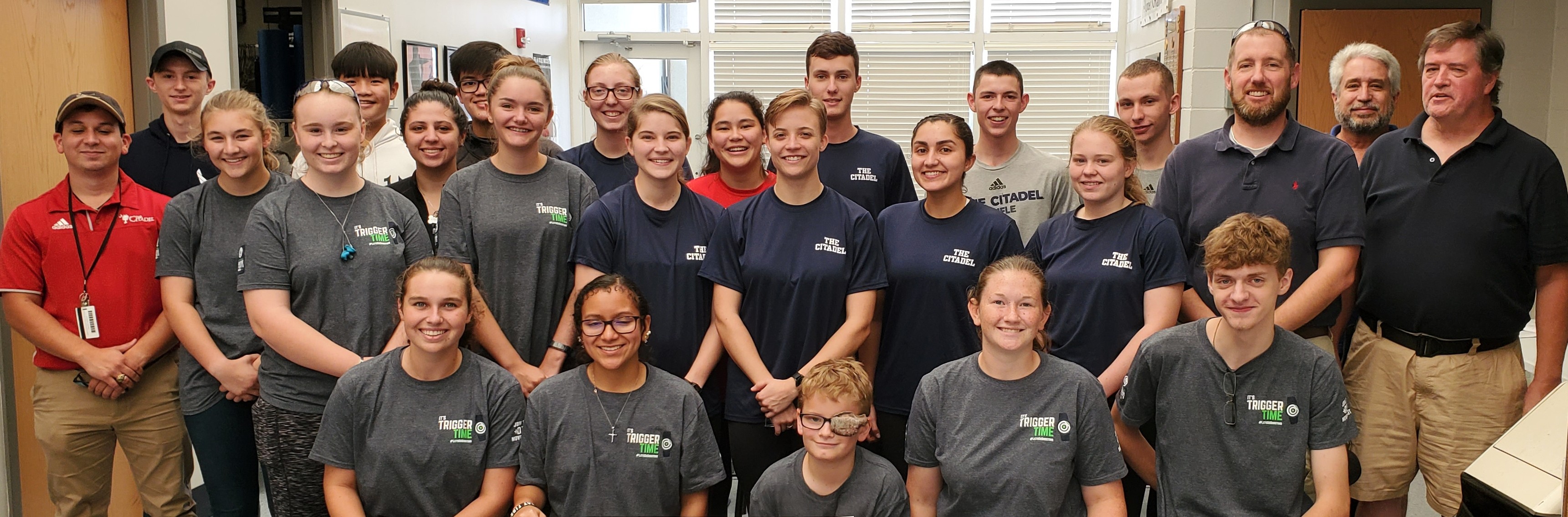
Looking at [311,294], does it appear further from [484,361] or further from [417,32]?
A: [417,32]

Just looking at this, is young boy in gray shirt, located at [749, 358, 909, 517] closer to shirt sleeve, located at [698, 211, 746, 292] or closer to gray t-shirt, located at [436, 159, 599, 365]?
shirt sleeve, located at [698, 211, 746, 292]

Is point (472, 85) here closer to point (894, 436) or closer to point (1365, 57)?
point (894, 436)

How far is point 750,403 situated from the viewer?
2613mm

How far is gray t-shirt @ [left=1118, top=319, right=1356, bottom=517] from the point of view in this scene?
2.34 m

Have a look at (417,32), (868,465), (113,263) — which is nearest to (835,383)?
(868,465)

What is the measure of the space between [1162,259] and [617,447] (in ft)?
4.62

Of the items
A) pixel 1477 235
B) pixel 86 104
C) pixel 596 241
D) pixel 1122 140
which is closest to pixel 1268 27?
pixel 1122 140

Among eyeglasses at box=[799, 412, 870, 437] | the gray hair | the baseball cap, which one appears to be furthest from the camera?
the gray hair

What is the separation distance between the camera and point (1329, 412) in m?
2.34

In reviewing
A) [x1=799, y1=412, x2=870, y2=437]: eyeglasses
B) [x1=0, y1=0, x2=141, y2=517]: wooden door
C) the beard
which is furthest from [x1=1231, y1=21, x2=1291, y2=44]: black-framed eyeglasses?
[x1=0, y1=0, x2=141, y2=517]: wooden door

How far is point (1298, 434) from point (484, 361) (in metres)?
1.91

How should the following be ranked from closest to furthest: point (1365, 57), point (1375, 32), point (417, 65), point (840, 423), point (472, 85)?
1. point (840, 423)
2. point (1365, 57)
3. point (472, 85)
4. point (1375, 32)
5. point (417, 65)

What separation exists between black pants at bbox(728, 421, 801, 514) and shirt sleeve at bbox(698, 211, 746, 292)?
1.17 feet

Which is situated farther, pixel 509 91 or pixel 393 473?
pixel 509 91
